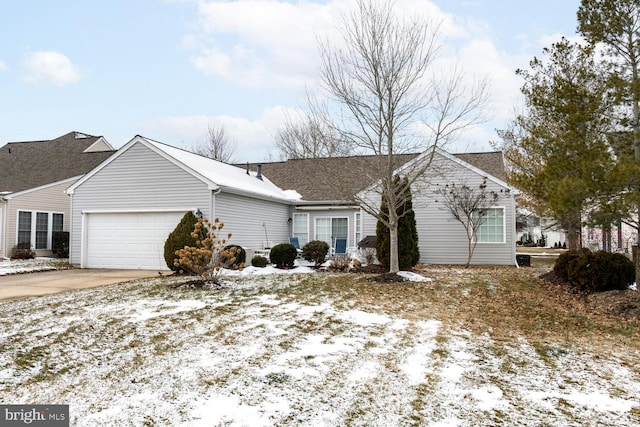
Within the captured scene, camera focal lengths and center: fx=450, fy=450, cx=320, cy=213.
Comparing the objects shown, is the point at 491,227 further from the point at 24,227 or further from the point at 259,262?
the point at 24,227

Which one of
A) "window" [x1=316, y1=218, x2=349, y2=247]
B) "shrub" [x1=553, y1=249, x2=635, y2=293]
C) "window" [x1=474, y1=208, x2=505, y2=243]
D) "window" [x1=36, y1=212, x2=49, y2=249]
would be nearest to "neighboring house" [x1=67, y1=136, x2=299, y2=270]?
"window" [x1=316, y1=218, x2=349, y2=247]

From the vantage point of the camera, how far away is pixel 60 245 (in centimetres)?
1912

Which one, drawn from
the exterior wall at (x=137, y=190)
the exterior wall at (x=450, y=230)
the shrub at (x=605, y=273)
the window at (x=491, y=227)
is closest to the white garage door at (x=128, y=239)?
the exterior wall at (x=137, y=190)

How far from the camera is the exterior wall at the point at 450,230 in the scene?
16188mm

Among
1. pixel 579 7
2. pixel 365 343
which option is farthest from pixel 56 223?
pixel 579 7

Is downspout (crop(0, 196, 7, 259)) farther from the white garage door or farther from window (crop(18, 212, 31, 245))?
the white garage door

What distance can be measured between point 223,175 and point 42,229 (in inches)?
368

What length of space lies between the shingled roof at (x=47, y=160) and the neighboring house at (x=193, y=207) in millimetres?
6163

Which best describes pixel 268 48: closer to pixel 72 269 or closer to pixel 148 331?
pixel 72 269

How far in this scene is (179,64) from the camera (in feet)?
54.5

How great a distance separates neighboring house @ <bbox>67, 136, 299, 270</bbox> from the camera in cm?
1420

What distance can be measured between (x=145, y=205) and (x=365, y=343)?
11.3 metres

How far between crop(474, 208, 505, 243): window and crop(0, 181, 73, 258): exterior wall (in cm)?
1695

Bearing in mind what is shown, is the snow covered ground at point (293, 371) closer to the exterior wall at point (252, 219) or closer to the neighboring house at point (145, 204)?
the neighboring house at point (145, 204)
